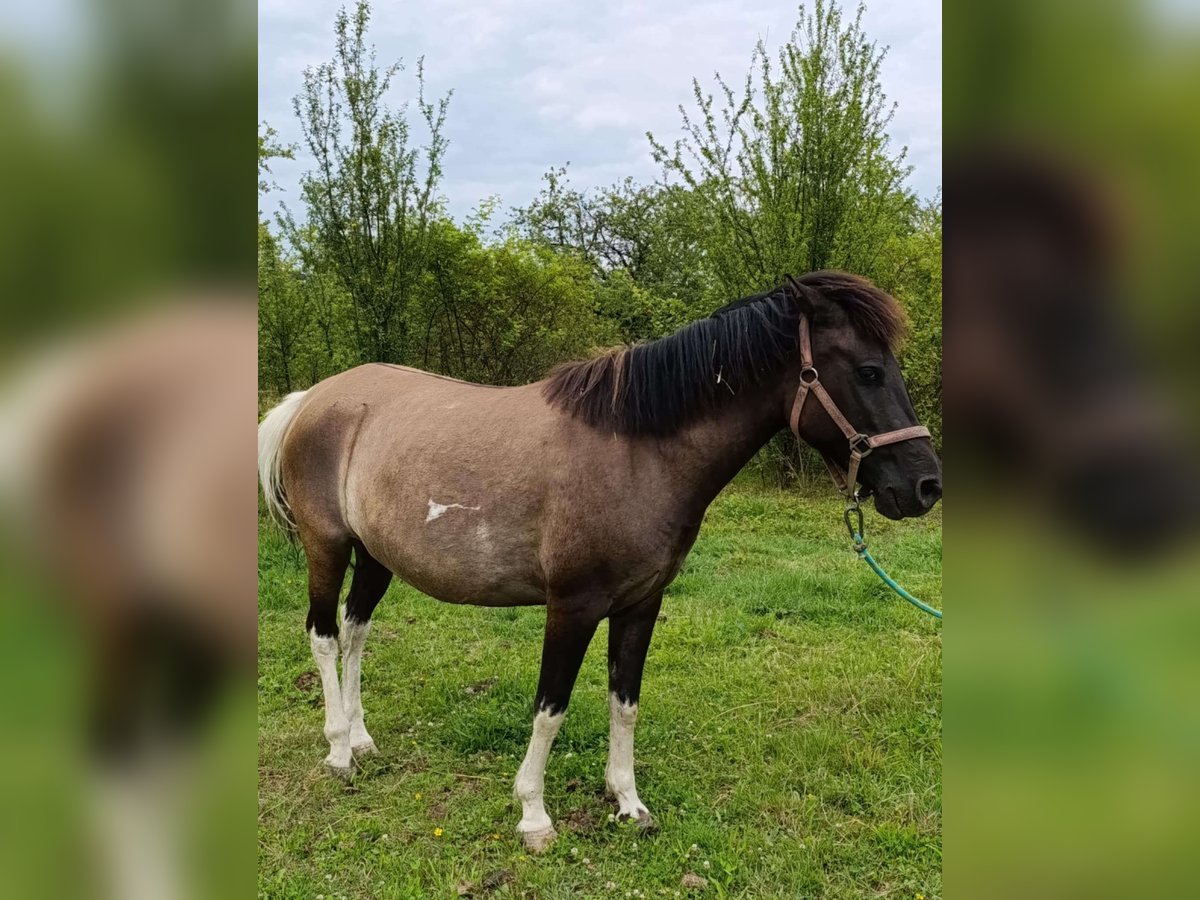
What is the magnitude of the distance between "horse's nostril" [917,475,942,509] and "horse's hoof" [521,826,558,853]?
2050 millimetres

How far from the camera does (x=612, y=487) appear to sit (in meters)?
2.83

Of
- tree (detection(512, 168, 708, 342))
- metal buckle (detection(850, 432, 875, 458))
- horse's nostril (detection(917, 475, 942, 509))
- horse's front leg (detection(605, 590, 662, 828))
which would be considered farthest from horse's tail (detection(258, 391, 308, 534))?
tree (detection(512, 168, 708, 342))

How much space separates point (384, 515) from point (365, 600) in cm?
85

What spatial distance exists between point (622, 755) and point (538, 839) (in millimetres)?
509

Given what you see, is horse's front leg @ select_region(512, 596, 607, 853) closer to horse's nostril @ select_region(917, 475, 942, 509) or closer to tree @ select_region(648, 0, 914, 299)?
horse's nostril @ select_region(917, 475, 942, 509)

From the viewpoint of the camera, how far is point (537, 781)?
301cm

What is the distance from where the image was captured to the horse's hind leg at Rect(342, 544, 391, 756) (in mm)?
3734

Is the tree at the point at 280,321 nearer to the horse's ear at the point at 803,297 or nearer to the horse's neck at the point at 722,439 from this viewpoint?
the horse's neck at the point at 722,439

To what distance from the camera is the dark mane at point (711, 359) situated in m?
2.62

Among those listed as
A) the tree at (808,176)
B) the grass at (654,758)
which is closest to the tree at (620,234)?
the tree at (808,176)

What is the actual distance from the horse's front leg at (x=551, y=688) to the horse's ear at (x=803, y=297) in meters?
1.42

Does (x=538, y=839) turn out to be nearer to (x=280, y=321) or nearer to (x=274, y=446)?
(x=274, y=446)
